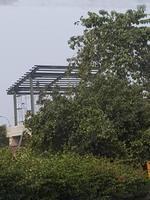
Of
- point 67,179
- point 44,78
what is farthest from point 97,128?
point 44,78

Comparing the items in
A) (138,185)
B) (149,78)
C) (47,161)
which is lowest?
(138,185)

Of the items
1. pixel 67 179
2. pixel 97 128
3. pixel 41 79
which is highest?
pixel 41 79

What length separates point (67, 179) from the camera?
13961mm

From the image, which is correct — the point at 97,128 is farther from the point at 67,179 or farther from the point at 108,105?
the point at 67,179

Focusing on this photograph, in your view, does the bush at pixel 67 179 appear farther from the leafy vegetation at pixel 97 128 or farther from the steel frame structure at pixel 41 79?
the steel frame structure at pixel 41 79

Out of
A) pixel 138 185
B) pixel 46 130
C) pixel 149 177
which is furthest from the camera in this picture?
pixel 46 130

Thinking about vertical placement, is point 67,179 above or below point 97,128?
below

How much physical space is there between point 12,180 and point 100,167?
Result: 366 centimetres

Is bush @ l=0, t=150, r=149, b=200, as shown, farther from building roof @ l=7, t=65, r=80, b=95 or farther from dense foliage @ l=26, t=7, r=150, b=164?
Result: building roof @ l=7, t=65, r=80, b=95

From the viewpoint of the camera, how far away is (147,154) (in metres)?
20.0

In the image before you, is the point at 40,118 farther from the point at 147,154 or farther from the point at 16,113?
the point at 16,113

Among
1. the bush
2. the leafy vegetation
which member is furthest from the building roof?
the bush

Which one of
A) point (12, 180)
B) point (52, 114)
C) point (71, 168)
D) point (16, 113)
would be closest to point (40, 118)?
point (52, 114)

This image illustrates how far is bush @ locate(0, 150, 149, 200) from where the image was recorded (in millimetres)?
12758
